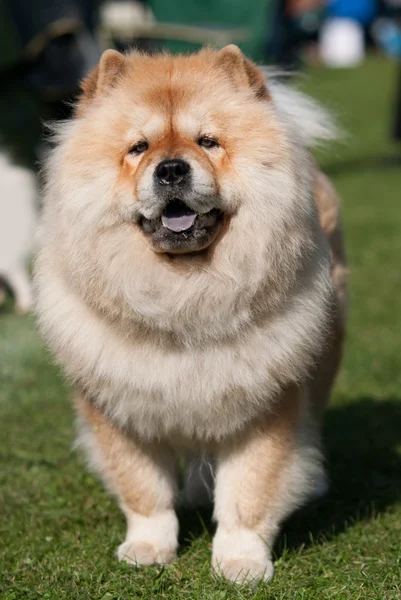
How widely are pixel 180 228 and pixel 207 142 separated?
0.92 feet

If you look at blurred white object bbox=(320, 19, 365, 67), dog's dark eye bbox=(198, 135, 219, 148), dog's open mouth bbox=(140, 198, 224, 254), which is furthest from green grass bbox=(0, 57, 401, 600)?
blurred white object bbox=(320, 19, 365, 67)

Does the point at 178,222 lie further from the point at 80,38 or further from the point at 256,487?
the point at 80,38

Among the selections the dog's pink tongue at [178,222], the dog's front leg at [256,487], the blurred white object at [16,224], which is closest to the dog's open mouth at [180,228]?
the dog's pink tongue at [178,222]

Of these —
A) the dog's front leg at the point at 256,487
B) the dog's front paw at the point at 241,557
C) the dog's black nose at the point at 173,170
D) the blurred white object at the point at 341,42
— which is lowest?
the blurred white object at the point at 341,42

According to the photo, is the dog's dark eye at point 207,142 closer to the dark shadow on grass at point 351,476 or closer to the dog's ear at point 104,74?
the dog's ear at point 104,74

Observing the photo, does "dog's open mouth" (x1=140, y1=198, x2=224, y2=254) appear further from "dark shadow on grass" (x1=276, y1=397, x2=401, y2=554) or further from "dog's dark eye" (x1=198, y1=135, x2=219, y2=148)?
"dark shadow on grass" (x1=276, y1=397, x2=401, y2=554)

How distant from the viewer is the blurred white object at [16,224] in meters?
6.33

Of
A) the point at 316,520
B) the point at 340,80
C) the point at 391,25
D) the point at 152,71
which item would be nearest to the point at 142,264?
the point at 152,71

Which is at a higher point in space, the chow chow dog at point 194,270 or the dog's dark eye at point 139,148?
the dog's dark eye at point 139,148

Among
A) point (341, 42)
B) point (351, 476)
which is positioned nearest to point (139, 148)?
point (351, 476)

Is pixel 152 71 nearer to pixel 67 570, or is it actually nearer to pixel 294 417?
pixel 294 417

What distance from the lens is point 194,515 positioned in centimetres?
350

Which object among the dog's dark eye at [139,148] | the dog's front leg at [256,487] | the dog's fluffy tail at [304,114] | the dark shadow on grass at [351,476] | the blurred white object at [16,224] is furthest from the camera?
the blurred white object at [16,224]

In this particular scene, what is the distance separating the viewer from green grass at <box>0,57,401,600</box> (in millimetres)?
2801
